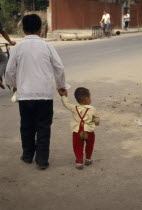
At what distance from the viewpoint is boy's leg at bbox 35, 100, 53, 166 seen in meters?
4.78

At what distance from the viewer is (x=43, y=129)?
482 centimetres

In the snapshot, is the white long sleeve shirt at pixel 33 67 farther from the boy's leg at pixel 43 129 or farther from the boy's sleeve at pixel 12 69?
the boy's leg at pixel 43 129

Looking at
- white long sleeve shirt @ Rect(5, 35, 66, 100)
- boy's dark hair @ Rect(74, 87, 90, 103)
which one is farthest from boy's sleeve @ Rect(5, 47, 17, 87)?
boy's dark hair @ Rect(74, 87, 90, 103)

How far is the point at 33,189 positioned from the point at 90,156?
0.93m

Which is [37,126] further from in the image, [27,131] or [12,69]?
[12,69]

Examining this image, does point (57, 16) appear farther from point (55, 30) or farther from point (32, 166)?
point (32, 166)

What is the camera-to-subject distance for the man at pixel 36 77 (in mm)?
4637

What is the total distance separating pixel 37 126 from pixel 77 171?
648 mm

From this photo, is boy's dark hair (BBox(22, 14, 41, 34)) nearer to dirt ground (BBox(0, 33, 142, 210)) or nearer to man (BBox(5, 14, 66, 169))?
man (BBox(5, 14, 66, 169))

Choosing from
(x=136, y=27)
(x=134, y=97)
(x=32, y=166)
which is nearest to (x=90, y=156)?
(x=32, y=166)

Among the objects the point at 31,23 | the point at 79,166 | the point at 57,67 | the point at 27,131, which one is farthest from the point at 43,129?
the point at 31,23

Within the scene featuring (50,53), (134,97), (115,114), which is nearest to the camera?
(50,53)

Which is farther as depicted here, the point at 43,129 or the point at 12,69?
the point at 43,129

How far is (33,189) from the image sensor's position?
418 centimetres
